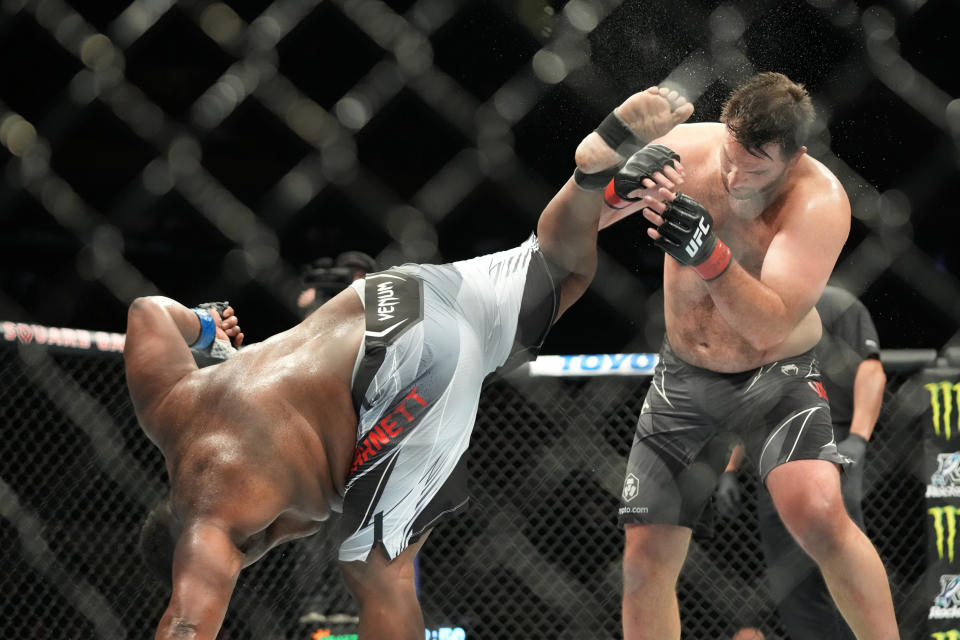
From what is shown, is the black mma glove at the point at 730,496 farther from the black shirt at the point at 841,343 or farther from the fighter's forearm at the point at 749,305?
the fighter's forearm at the point at 749,305

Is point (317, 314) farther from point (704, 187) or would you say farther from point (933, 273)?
point (933, 273)

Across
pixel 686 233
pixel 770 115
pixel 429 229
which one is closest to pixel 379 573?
pixel 686 233

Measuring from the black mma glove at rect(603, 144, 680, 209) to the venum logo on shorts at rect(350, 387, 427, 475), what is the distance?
1.76 ft

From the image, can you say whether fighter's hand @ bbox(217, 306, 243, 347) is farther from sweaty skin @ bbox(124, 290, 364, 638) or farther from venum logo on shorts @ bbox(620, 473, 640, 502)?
venum logo on shorts @ bbox(620, 473, 640, 502)

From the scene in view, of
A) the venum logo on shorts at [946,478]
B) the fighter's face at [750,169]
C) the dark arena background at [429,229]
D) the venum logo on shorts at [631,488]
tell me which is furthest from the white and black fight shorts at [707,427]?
the venum logo on shorts at [946,478]

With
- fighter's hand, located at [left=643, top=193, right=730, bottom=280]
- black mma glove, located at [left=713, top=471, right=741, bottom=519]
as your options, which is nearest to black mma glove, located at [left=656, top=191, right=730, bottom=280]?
fighter's hand, located at [left=643, top=193, right=730, bottom=280]

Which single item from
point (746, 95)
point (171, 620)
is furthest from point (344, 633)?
point (746, 95)

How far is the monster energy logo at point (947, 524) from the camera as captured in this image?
115 inches

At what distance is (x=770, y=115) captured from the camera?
2.06 meters

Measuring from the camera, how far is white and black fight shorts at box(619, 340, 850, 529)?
7.14ft

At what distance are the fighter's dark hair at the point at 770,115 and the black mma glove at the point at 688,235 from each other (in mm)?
256

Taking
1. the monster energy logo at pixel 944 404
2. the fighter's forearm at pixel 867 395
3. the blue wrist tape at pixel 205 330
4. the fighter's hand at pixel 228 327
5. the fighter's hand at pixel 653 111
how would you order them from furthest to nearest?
the monster energy logo at pixel 944 404, the fighter's forearm at pixel 867 395, the fighter's hand at pixel 228 327, the blue wrist tape at pixel 205 330, the fighter's hand at pixel 653 111

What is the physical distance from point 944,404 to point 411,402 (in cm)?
186

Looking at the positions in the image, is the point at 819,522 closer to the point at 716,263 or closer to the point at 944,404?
the point at 716,263
